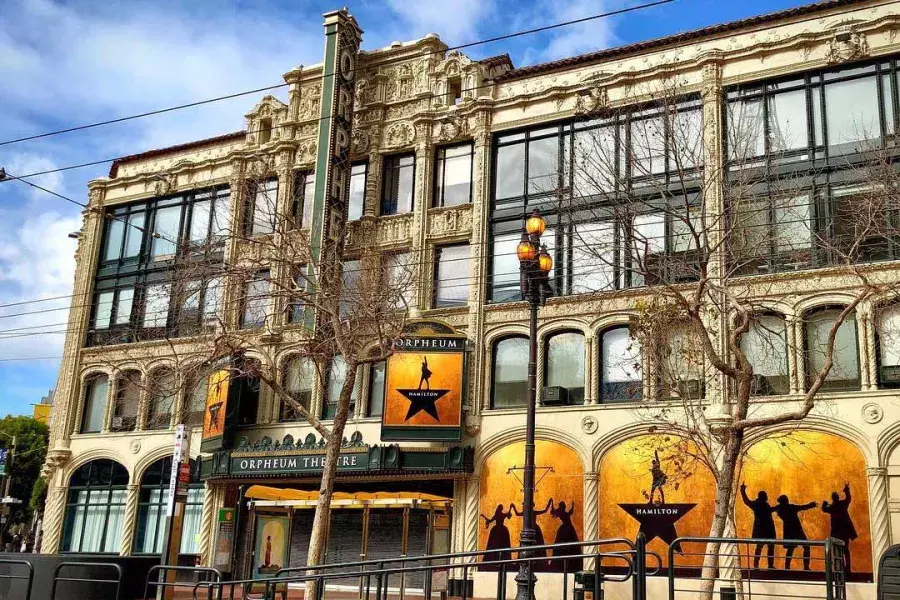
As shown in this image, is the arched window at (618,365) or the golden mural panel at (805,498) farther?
the arched window at (618,365)

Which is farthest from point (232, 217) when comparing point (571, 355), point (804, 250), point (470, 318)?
point (804, 250)

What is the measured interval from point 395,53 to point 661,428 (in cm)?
1673

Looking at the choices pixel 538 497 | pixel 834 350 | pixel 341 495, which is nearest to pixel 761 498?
pixel 834 350

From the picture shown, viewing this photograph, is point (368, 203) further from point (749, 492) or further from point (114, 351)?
point (749, 492)

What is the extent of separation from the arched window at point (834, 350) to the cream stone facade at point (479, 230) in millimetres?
277

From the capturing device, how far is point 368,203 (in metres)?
33.6

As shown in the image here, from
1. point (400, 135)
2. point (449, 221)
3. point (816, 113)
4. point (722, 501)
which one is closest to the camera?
point (722, 501)

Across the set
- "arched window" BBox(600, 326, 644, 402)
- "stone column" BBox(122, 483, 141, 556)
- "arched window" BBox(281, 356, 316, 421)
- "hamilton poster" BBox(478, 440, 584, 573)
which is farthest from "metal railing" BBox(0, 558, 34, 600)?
"stone column" BBox(122, 483, 141, 556)

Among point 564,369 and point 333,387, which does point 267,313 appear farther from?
point 564,369

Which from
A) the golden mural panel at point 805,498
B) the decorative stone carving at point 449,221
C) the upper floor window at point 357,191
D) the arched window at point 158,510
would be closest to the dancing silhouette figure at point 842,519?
the golden mural panel at point 805,498

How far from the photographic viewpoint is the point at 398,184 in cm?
3388

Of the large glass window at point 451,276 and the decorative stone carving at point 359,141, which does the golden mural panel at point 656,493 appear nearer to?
the large glass window at point 451,276

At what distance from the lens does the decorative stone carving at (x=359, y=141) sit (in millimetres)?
34219

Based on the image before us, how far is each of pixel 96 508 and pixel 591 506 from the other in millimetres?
19980
